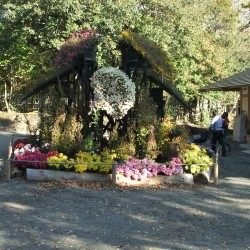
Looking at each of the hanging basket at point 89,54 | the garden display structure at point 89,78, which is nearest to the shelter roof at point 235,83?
the garden display structure at point 89,78

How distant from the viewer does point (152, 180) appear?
910cm

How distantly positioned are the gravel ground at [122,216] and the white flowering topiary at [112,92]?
7.27 ft

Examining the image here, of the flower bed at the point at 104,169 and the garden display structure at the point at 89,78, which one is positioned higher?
the garden display structure at the point at 89,78

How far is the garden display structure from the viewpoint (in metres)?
10.2

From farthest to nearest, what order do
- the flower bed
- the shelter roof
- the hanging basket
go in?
the shelter roof < the hanging basket < the flower bed

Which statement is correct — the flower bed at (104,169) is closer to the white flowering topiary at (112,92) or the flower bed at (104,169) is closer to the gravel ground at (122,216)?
the gravel ground at (122,216)

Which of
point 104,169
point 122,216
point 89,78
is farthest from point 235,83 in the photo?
point 122,216

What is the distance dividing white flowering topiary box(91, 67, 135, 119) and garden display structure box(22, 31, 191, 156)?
1.24ft

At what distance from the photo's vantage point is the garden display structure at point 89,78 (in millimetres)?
10250

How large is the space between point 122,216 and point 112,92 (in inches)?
165

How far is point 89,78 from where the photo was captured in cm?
1059

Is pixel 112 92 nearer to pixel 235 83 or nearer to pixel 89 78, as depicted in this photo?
pixel 89 78

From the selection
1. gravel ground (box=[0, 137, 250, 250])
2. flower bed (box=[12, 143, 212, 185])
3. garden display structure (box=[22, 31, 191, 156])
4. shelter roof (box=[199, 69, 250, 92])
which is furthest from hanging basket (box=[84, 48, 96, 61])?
shelter roof (box=[199, 69, 250, 92])

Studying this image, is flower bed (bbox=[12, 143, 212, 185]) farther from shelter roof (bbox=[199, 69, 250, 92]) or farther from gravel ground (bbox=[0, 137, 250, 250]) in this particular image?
shelter roof (bbox=[199, 69, 250, 92])
